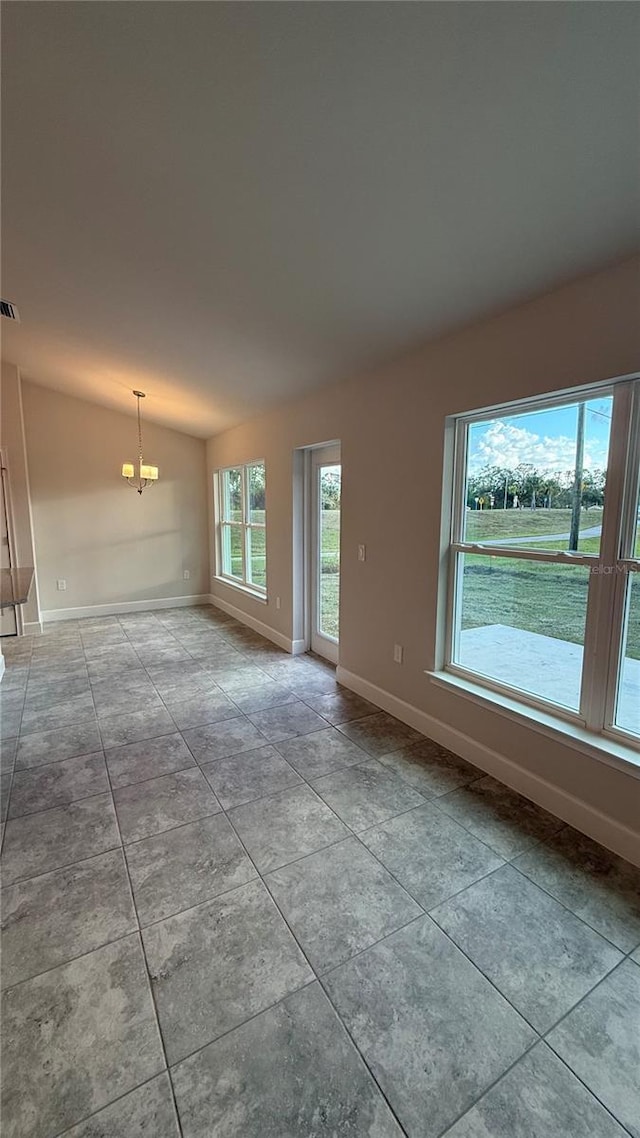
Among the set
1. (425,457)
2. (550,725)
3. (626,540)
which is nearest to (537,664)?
(550,725)

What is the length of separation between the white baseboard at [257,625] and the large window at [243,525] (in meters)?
0.35

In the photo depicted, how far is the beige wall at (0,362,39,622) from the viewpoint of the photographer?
486cm

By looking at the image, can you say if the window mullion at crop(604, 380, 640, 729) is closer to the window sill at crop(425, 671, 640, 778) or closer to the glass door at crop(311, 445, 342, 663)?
the window sill at crop(425, 671, 640, 778)

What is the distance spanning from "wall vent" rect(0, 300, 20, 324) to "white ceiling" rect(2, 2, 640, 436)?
554 millimetres

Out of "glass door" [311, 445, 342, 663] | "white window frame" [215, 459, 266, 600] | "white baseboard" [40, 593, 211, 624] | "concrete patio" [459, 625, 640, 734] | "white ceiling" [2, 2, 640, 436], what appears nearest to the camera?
"white ceiling" [2, 2, 640, 436]

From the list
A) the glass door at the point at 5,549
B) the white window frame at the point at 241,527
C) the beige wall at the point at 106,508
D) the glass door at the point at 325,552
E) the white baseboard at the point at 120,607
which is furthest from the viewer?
the white baseboard at the point at 120,607

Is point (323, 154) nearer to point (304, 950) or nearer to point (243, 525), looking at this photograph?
point (304, 950)

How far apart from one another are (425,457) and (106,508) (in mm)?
4721

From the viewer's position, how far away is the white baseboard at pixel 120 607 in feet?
18.8

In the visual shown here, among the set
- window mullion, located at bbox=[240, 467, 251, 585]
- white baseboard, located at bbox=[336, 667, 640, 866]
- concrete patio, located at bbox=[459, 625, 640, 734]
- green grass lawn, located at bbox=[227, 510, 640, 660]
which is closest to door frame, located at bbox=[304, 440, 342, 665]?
white baseboard, located at bbox=[336, 667, 640, 866]

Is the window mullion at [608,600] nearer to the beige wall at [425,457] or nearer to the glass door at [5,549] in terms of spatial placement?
the beige wall at [425,457]

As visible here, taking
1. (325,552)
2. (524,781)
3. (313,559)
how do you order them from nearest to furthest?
(524,781), (325,552), (313,559)

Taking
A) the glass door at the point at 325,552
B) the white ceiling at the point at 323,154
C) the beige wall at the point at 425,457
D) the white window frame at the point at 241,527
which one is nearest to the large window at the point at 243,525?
the white window frame at the point at 241,527

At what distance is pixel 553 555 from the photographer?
7.13ft
